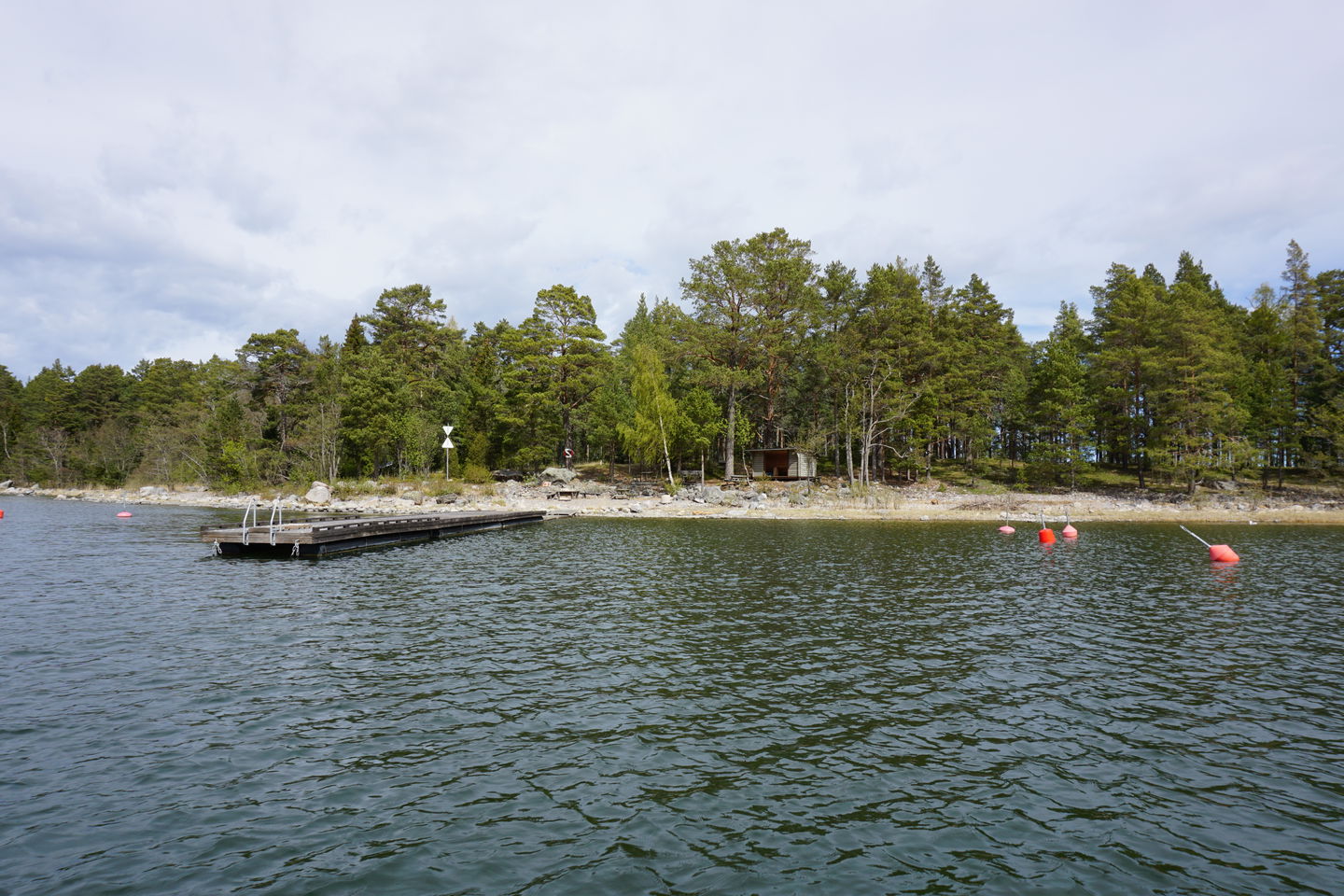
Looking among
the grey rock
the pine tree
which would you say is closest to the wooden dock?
the grey rock

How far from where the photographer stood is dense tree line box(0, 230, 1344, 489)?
61.3 meters

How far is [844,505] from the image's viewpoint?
2234 inches

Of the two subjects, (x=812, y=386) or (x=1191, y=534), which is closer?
(x=1191, y=534)

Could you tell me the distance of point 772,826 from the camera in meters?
7.22

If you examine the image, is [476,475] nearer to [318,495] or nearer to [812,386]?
[318,495]

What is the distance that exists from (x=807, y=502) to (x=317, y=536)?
132 feet

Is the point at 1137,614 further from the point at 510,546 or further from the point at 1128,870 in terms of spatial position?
the point at 510,546

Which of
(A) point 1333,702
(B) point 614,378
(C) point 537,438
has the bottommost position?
(A) point 1333,702

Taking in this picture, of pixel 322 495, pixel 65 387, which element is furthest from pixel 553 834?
pixel 65 387

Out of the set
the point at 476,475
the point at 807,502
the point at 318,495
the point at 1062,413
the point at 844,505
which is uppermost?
the point at 1062,413

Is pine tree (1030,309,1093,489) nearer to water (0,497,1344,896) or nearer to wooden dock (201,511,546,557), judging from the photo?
water (0,497,1344,896)

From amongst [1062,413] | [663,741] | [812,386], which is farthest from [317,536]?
[1062,413]

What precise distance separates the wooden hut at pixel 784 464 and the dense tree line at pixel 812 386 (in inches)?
105

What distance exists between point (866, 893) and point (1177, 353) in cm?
6970
